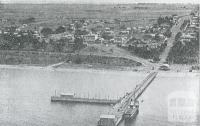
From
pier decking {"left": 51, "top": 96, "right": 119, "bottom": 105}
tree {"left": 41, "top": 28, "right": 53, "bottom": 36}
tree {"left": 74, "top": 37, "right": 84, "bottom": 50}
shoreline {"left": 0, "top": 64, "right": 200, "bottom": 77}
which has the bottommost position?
pier decking {"left": 51, "top": 96, "right": 119, "bottom": 105}

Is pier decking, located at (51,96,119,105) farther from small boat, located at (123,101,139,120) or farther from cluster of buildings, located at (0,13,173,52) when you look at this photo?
cluster of buildings, located at (0,13,173,52)

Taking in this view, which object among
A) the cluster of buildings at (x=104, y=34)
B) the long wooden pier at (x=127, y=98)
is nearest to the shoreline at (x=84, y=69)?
the long wooden pier at (x=127, y=98)

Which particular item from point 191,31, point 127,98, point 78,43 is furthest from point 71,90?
point 191,31

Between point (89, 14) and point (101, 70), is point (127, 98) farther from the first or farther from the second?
point (89, 14)

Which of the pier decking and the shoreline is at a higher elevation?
the shoreline

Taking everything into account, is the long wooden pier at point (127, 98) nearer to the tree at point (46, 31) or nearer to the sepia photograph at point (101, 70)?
the sepia photograph at point (101, 70)

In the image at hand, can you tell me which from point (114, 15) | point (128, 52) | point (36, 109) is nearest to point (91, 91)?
point (36, 109)

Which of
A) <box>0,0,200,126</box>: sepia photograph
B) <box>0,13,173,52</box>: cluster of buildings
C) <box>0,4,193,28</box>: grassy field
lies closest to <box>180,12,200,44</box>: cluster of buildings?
<box>0,0,200,126</box>: sepia photograph
